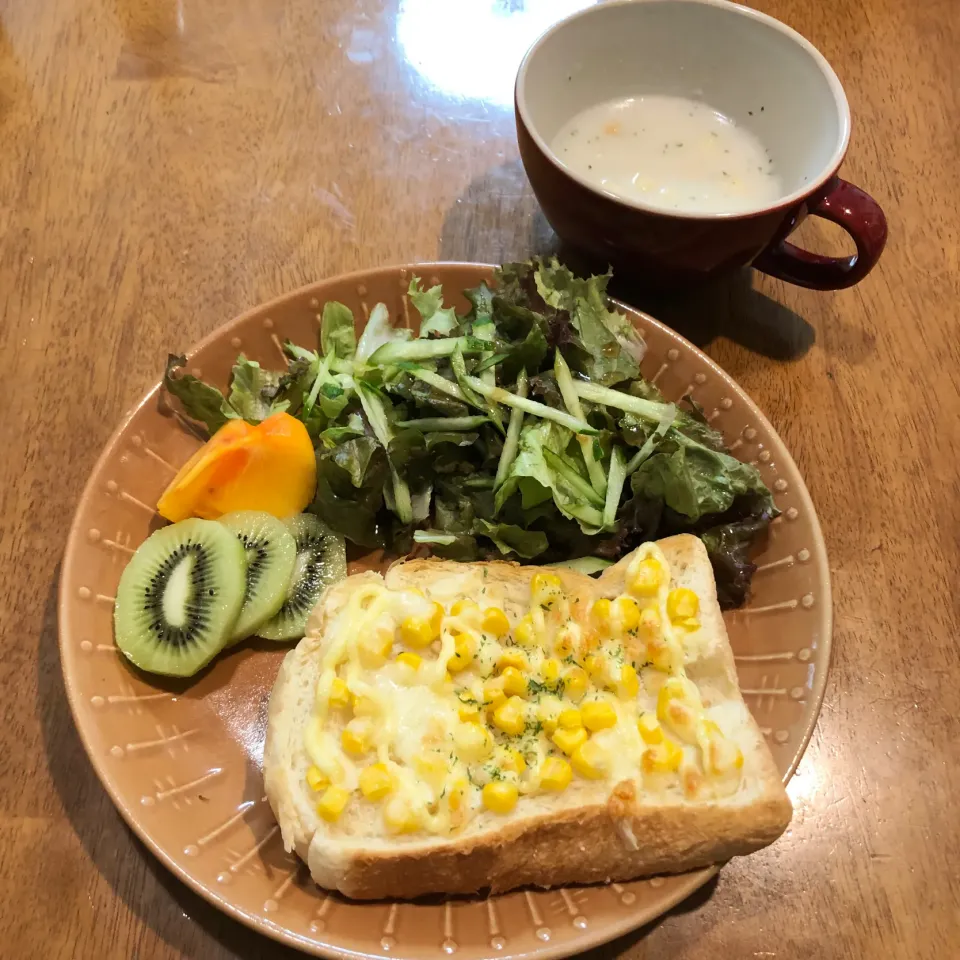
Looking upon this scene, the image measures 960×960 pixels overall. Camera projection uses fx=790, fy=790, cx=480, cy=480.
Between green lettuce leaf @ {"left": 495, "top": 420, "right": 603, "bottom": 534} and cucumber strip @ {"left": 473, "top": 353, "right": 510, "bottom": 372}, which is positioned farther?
cucumber strip @ {"left": 473, "top": 353, "right": 510, "bottom": 372}

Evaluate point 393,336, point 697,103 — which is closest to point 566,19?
point 697,103

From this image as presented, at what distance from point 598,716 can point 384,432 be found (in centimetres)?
95

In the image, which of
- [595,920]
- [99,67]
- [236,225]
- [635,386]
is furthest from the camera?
[99,67]

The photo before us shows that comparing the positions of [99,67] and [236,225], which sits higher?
[99,67]

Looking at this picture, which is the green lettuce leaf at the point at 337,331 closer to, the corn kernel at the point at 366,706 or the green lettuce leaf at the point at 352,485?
the green lettuce leaf at the point at 352,485

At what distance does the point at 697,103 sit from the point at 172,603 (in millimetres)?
2186

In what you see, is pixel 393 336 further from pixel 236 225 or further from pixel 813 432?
pixel 813 432

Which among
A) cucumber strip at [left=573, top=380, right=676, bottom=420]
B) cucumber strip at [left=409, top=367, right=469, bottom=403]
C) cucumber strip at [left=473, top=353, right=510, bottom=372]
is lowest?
cucumber strip at [left=573, top=380, right=676, bottom=420]

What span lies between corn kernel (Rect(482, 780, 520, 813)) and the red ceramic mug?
1.42 m

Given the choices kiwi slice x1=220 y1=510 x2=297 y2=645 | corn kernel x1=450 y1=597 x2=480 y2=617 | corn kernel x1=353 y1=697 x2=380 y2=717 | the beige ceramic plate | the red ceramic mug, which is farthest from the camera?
the red ceramic mug

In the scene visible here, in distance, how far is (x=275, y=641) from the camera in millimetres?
2012

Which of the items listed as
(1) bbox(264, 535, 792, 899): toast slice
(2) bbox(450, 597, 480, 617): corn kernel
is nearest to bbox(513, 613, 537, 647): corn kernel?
(1) bbox(264, 535, 792, 899): toast slice

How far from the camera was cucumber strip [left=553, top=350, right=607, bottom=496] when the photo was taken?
2135mm

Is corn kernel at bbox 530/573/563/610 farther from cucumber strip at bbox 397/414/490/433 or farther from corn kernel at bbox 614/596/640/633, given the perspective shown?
cucumber strip at bbox 397/414/490/433
